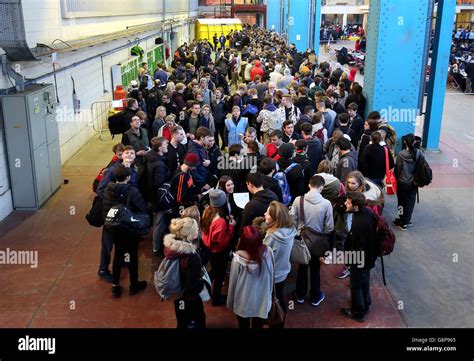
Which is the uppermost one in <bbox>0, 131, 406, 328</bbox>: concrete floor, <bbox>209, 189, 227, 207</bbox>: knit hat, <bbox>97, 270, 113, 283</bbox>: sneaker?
<bbox>209, 189, 227, 207</bbox>: knit hat

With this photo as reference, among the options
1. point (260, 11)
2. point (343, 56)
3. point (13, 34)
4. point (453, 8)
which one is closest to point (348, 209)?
point (13, 34)

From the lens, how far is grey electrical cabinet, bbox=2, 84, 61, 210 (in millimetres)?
8328

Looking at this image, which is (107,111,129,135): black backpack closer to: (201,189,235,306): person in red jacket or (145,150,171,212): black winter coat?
(145,150,171,212): black winter coat

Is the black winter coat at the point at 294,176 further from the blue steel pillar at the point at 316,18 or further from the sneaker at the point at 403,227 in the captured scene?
the blue steel pillar at the point at 316,18

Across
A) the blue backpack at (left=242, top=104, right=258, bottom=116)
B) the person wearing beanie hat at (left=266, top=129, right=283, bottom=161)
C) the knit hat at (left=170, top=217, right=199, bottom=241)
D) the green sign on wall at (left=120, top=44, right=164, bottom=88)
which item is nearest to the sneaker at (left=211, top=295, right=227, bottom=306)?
the knit hat at (left=170, top=217, right=199, bottom=241)

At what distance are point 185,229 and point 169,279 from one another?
0.52 m

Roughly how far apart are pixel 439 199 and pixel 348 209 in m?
4.94

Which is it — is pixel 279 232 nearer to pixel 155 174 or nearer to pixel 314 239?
pixel 314 239

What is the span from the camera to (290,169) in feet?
21.5

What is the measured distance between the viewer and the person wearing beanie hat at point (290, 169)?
6523 mm

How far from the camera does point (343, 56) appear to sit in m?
25.2

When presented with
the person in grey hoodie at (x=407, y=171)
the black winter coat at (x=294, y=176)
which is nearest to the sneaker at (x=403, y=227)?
the person in grey hoodie at (x=407, y=171)

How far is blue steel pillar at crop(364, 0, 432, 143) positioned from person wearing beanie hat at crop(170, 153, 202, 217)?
6.11 m

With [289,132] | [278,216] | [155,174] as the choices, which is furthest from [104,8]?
[278,216]
